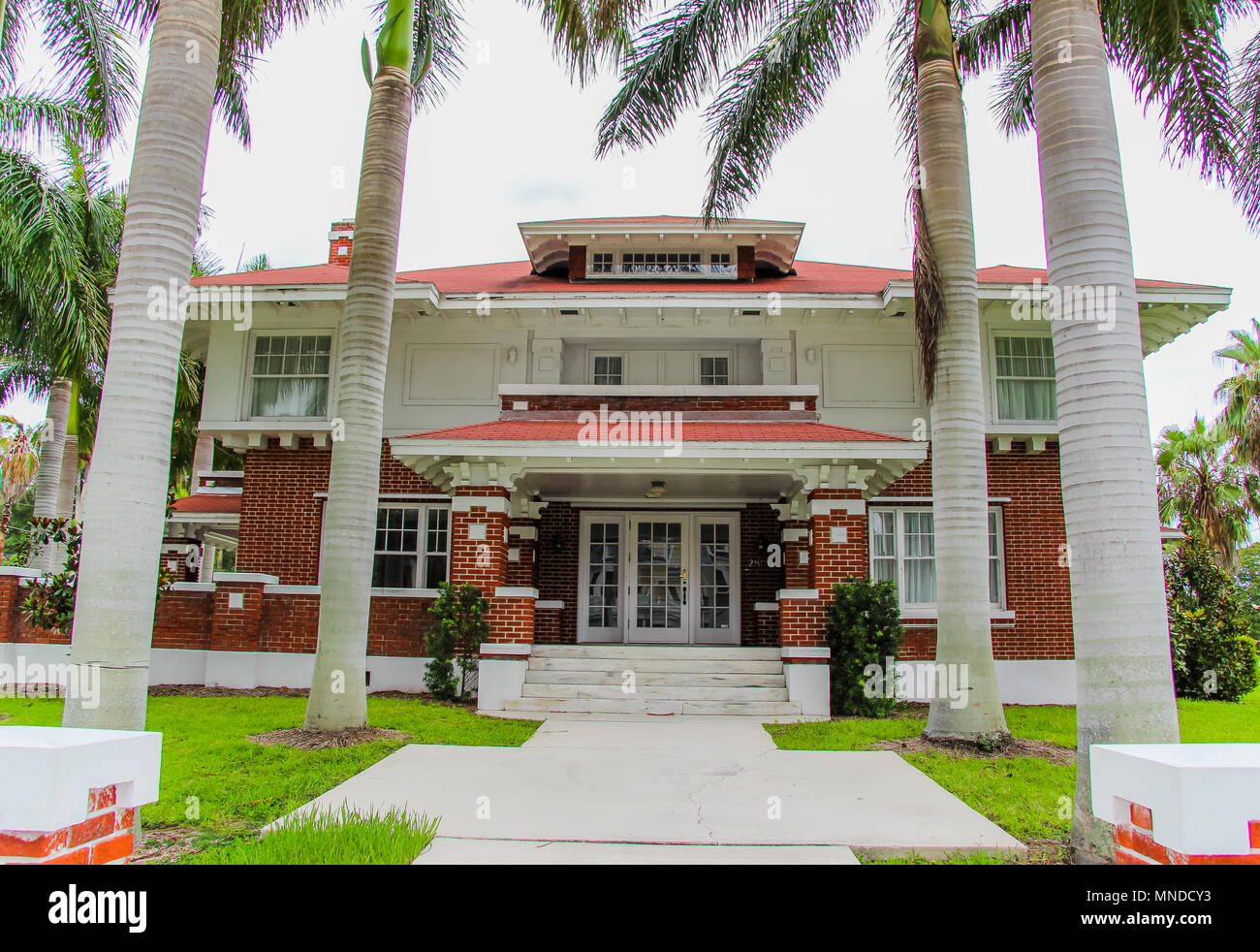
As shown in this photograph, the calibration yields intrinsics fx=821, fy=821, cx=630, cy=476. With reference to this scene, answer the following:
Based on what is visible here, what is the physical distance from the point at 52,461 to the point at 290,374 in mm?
9755

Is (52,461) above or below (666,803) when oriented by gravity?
above

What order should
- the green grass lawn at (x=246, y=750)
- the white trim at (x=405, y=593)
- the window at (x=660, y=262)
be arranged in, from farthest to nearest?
the window at (x=660, y=262) → the white trim at (x=405, y=593) → the green grass lawn at (x=246, y=750)

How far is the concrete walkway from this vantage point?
5.27 m

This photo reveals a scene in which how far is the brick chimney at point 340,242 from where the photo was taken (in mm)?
18094

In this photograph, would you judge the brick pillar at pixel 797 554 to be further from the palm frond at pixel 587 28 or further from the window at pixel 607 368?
the palm frond at pixel 587 28

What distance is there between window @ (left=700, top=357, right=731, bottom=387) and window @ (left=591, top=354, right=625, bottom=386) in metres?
1.56

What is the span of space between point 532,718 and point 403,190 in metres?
6.95

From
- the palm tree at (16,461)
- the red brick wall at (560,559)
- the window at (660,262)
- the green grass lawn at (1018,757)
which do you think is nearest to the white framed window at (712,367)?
the window at (660,262)

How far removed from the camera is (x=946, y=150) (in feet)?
30.9

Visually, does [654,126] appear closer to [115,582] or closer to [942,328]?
[942,328]

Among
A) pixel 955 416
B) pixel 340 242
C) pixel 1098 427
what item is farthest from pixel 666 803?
pixel 340 242

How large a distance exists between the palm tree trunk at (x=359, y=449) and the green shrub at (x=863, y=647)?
636cm

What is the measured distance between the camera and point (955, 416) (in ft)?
30.1

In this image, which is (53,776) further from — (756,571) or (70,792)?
(756,571)
